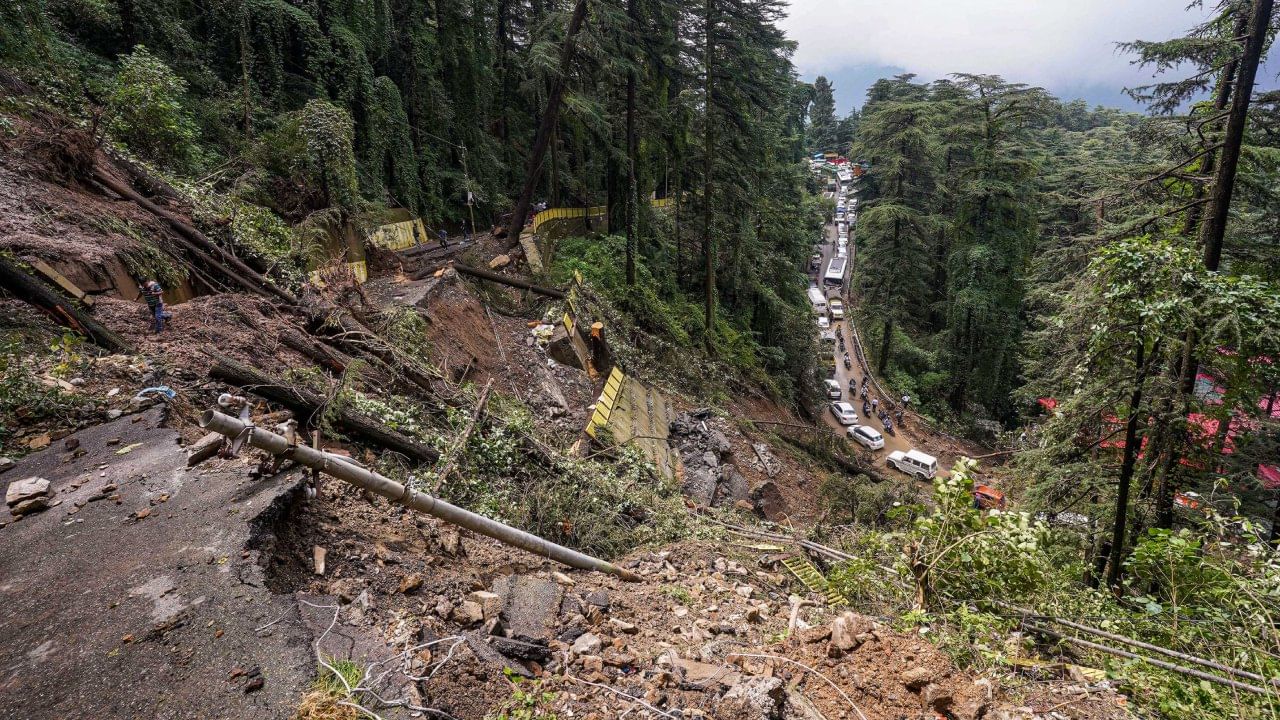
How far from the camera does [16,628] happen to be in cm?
285

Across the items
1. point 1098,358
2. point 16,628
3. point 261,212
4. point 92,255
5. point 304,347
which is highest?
point 261,212

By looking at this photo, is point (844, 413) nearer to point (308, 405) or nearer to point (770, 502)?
point (770, 502)

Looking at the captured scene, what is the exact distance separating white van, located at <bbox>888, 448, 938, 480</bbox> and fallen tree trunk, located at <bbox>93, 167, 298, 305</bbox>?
69.2 ft

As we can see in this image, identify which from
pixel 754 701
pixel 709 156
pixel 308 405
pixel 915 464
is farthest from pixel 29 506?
pixel 915 464

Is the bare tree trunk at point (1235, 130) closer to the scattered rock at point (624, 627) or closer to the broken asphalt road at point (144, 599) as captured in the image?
the scattered rock at point (624, 627)

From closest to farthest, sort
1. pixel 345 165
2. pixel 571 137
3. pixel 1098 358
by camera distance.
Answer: pixel 1098 358 → pixel 345 165 → pixel 571 137

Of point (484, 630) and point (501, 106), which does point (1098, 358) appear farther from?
point (501, 106)

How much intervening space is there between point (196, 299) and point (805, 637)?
8163 mm

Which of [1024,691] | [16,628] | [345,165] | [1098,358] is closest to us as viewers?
[16,628]

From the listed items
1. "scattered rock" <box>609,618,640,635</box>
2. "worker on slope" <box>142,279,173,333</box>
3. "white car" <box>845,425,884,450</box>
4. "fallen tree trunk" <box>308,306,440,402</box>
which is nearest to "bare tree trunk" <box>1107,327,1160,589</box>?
"scattered rock" <box>609,618,640,635</box>

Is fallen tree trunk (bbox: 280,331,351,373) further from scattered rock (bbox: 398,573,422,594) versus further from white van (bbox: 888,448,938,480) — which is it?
white van (bbox: 888,448,938,480)

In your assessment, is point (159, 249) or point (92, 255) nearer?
point (92, 255)

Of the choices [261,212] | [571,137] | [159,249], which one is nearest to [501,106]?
[571,137]

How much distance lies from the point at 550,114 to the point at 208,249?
950 centimetres
